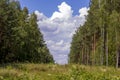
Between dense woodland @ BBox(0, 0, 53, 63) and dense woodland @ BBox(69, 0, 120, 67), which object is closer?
dense woodland @ BBox(69, 0, 120, 67)

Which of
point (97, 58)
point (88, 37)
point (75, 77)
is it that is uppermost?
point (88, 37)

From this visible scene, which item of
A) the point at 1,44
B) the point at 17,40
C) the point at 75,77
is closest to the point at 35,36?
the point at 17,40

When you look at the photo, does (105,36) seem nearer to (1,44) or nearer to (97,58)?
(97,58)

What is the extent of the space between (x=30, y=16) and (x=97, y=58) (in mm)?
23095

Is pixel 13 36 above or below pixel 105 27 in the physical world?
below

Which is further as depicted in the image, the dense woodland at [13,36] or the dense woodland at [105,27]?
the dense woodland at [13,36]

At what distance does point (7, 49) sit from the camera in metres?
66.1

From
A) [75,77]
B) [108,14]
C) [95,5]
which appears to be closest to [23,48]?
[95,5]

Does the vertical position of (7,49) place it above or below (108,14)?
below

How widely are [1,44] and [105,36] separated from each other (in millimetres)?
19210

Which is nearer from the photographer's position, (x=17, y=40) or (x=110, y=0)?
(x=110, y=0)

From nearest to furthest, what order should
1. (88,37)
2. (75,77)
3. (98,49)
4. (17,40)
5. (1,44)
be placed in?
(75,77) < (1,44) < (17,40) < (98,49) < (88,37)

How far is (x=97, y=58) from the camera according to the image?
75.2m

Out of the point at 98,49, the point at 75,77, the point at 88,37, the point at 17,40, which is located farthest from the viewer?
the point at 88,37
